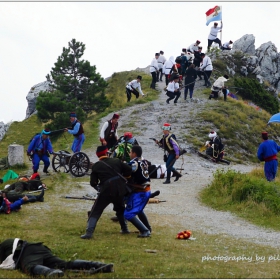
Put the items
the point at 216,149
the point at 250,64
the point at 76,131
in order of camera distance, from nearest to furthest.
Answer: the point at 76,131 → the point at 216,149 → the point at 250,64

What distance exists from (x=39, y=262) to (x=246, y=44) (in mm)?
45410

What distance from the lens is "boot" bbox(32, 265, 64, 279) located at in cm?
737

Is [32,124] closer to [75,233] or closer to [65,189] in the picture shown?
[65,189]

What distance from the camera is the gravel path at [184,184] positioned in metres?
11.7

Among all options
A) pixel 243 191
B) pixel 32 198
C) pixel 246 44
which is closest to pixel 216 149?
pixel 243 191

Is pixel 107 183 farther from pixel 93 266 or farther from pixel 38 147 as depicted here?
pixel 38 147

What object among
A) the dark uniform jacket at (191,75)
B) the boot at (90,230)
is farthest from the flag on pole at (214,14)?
the boot at (90,230)

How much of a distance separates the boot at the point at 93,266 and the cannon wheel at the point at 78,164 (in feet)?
30.5

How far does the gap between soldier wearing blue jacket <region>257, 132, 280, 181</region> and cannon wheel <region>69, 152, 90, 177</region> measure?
5263 millimetres

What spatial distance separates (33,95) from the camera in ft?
153

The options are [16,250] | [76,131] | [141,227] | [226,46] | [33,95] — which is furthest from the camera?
[33,95]

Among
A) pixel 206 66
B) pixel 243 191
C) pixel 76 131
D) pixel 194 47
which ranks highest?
pixel 194 47

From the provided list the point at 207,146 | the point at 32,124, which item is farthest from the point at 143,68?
the point at 207,146

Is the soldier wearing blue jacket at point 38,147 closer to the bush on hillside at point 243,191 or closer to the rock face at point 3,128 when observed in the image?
the bush on hillside at point 243,191
